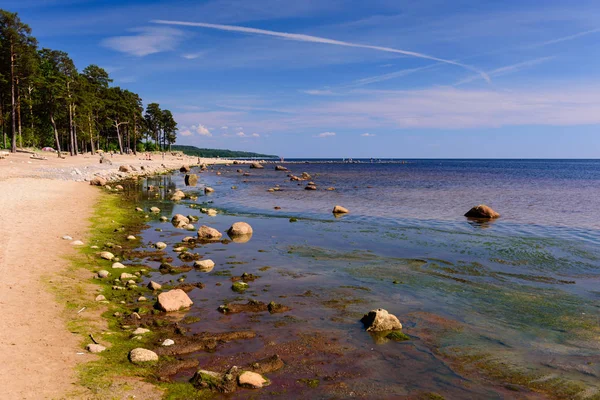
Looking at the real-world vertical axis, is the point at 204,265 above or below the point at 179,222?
below

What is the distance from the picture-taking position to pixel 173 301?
1120 cm

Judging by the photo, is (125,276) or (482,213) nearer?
(125,276)

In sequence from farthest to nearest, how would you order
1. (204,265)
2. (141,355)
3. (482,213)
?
1. (482,213)
2. (204,265)
3. (141,355)

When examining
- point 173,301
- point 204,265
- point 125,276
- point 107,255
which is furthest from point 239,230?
point 173,301

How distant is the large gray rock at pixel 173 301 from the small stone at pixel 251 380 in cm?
424

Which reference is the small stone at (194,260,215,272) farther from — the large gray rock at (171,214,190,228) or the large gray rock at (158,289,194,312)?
the large gray rock at (171,214,190,228)

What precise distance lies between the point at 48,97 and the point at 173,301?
66.1 m

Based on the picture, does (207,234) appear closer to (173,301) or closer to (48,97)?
(173,301)

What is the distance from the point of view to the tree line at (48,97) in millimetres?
56719

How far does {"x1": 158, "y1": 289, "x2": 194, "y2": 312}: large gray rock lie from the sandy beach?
2.44 meters

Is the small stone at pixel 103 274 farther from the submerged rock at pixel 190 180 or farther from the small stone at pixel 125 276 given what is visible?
the submerged rock at pixel 190 180

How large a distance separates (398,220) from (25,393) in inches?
1012

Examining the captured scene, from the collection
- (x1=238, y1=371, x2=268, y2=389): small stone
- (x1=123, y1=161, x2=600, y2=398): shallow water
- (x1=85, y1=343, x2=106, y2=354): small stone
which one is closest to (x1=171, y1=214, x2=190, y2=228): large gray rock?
(x1=123, y1=161, x2=600, y2=398): shallow water

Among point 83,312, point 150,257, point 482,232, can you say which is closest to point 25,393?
point 83,312
